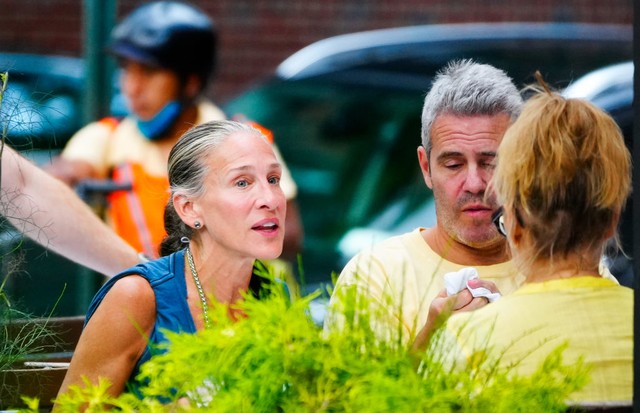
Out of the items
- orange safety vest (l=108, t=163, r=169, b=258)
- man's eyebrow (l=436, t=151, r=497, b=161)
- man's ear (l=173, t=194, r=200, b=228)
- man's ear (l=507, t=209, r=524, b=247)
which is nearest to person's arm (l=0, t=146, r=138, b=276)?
man's ear (l=173, t=194, r=200, b=228)

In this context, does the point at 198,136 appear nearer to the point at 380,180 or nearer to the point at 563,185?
the point at 563,185

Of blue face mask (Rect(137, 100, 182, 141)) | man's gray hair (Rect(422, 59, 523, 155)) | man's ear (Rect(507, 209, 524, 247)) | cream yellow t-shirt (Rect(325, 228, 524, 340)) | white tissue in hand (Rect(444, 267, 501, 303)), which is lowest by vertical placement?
blue face mask (Rect(137, 100, 182, 141))

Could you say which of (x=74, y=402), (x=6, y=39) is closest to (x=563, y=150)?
(x=74, y=402)

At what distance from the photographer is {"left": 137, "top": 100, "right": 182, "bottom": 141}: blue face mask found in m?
5.28

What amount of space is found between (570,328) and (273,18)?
26.9 feet

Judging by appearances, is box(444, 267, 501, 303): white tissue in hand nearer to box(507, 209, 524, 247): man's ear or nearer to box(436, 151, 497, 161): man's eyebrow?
box(507, 209, 524, 247): man's ear

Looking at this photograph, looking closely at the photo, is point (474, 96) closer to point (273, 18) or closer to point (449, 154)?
point (449, 154)

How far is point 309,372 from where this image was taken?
1.91 metres

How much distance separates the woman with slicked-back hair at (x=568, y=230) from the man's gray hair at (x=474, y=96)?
56cm

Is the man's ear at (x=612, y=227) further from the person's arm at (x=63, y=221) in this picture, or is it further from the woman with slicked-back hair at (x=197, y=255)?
the person's arm at (x=63, y=221)

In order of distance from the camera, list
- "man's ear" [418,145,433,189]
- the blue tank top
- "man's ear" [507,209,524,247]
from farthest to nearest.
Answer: "man's ear" [418,145,433,189], the blue tank top, "man's ear" [507,209,524,247]

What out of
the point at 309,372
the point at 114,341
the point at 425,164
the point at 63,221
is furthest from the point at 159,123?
the point at 309,372

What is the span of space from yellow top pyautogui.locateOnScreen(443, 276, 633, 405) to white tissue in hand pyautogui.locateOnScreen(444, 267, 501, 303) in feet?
→ 0.44

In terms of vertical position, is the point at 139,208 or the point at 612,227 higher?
the point at 612,227
